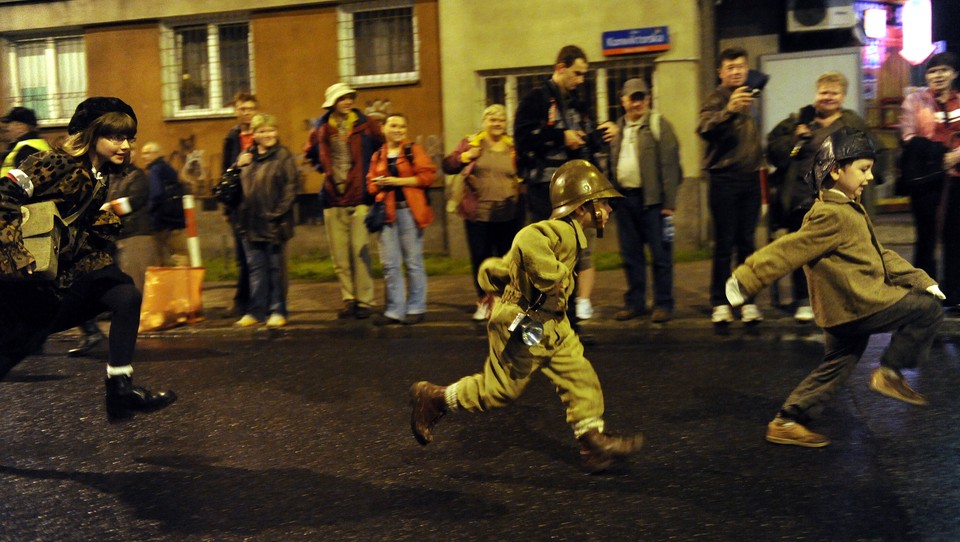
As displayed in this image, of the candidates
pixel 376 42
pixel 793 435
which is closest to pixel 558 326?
pixel 793 435

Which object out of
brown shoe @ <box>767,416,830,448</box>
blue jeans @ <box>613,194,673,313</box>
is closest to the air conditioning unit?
blue jeans @ <box>613,194,673,313</box>

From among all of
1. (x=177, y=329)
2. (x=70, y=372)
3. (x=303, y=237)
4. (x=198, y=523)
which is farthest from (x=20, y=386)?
(x=303, y=237)

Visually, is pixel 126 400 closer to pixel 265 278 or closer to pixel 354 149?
pixel 265 278

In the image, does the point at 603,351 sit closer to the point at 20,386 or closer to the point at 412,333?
the point at 412,333

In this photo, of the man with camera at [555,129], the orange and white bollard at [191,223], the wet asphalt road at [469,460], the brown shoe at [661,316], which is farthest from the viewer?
the orange and white bollard at [191,223]

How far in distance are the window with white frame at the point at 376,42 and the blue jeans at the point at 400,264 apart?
6.14 m

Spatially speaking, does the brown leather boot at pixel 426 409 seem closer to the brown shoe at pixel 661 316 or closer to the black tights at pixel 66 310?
the black tights at pixel 66 310

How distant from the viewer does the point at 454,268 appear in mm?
13539

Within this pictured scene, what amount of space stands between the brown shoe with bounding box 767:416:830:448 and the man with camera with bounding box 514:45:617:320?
2.92m

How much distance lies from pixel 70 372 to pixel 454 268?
6163mm

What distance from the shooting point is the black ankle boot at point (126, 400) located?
553 centimetres

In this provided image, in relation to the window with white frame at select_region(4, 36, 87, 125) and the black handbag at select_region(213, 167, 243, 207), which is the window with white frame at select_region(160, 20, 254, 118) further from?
the black handbag at select_region(213, 167, 243, 207)

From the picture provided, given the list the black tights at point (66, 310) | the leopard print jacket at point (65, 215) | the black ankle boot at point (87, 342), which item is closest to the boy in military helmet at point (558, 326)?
the black tights at point (66, 310)

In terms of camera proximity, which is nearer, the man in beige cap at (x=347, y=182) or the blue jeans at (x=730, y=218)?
the blue jeans at (x=730, y=218)
